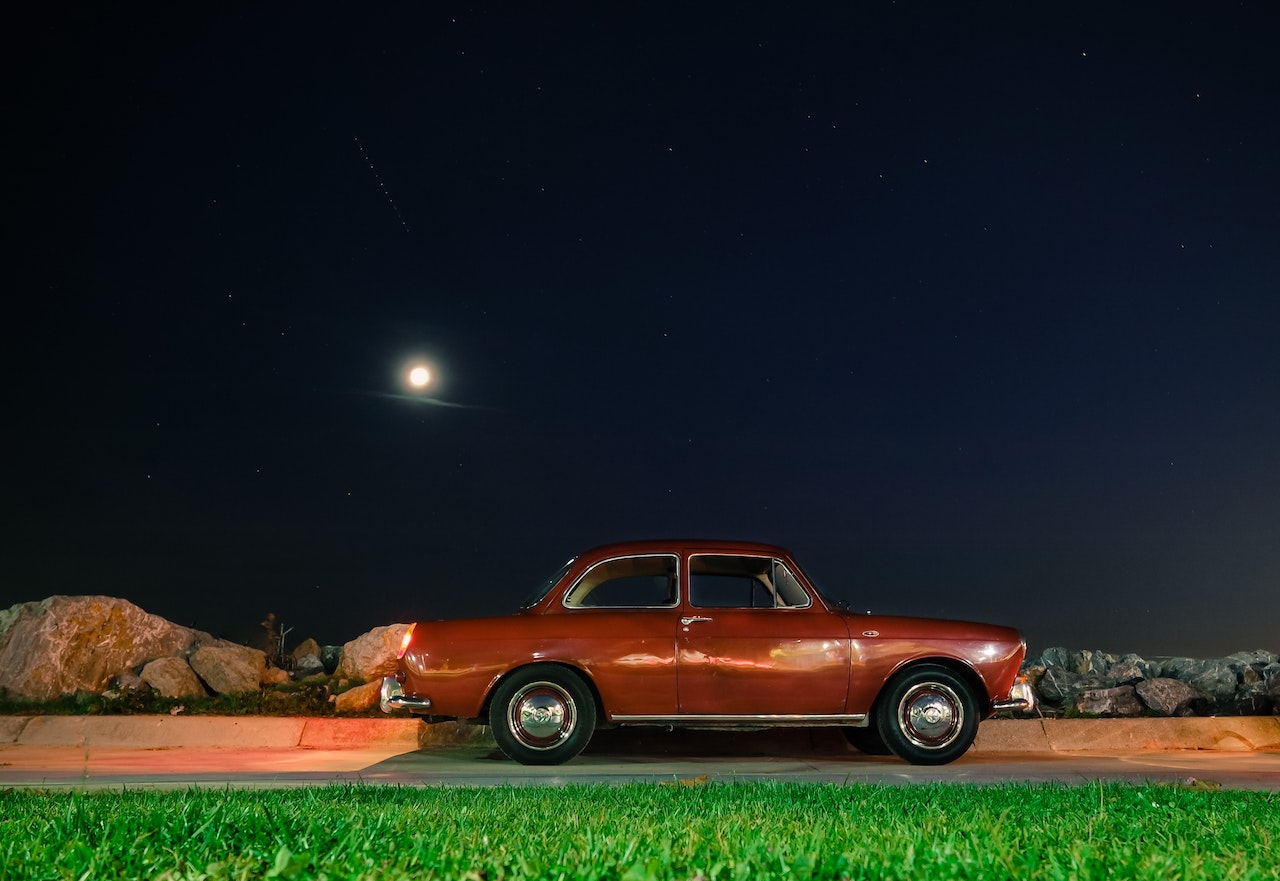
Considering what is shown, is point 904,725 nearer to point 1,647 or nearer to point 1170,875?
point 1170,875

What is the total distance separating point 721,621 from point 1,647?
8.04 meters

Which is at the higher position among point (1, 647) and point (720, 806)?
point (1, 647)

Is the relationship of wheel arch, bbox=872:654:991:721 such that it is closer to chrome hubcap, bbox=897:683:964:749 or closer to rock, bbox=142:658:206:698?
chrome hubcap, bbox=897:683:964:749

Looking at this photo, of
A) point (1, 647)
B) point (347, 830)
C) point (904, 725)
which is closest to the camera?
point (347, 830)

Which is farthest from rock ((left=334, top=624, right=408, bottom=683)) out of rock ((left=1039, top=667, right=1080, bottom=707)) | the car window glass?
rock ((left=1039, top=667, right=1080, bottom=707))

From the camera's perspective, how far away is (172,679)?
11.7 meters

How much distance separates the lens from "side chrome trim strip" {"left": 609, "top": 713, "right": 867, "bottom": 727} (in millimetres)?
8805

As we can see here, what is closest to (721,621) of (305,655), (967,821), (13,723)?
(967,821)

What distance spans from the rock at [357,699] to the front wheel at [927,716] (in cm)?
506

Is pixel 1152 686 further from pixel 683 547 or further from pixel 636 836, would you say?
pixel 636 836

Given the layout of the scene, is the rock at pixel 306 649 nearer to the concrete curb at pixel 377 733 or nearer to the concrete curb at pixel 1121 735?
the concrete curb at pixel 377 733

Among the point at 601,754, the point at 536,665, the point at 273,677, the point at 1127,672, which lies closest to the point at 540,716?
the point at 536,665

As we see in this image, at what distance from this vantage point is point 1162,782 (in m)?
6.98

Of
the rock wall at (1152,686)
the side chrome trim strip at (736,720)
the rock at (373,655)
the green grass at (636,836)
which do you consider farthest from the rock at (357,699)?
the rock wall at (1152,686)
